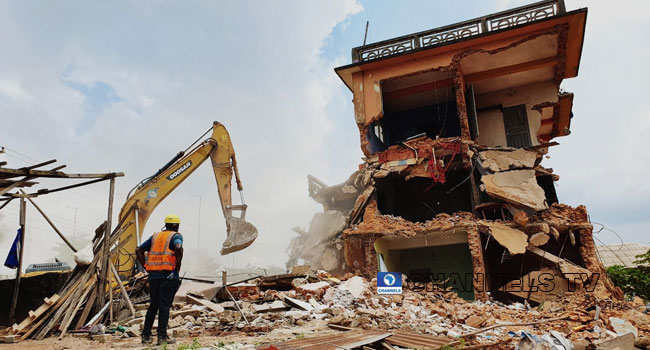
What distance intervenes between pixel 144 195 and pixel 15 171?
421cm

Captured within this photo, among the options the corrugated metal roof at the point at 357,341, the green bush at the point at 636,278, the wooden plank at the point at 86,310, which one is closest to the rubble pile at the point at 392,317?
the corrugated metal roof at the point at 357,341

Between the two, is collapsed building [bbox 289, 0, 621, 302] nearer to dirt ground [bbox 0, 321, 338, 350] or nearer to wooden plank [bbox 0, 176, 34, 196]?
dirt ground [bbox 0, 321, 338, 350]

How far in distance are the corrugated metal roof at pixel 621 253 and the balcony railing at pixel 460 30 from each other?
42.6 feet

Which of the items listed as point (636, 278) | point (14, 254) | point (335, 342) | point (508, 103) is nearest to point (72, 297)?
point (14, 254)

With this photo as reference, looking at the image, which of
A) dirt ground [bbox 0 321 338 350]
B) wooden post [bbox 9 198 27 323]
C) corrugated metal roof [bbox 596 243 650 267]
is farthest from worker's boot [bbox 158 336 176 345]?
corrugated metal roof [bbox 596 243 650 267]

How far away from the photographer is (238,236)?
10.4 metres

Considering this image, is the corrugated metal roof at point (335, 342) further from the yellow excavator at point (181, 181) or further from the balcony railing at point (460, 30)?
the balcony railing at point (460, 30)

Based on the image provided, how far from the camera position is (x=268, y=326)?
22.3ft

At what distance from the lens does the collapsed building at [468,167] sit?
41.1 ft

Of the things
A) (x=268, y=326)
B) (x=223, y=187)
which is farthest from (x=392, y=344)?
(x=223, y=187)

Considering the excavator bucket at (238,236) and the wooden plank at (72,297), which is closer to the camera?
the wooden plank at (72,297)

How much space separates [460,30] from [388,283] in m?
9.58

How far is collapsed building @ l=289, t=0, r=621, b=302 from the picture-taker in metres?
12.5

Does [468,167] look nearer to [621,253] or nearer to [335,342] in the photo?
[335,342]
